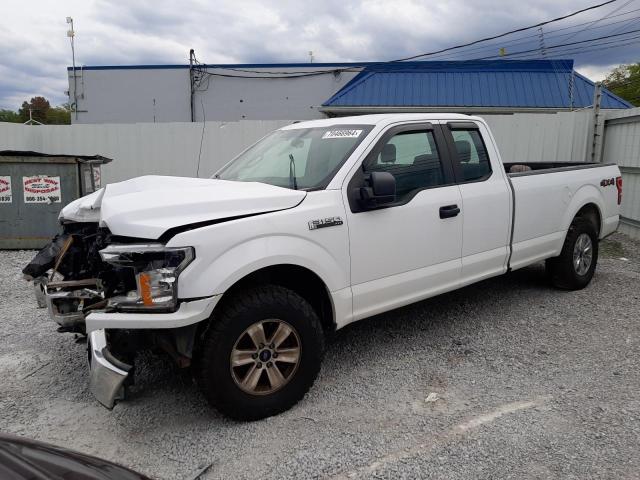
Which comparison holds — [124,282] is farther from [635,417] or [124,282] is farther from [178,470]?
[635,417]

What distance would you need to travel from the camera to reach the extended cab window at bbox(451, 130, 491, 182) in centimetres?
456

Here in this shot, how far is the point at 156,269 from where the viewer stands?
2.89 meters

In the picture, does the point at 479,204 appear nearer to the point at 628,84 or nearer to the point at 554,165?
the point at 554,165

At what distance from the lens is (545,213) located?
525cm

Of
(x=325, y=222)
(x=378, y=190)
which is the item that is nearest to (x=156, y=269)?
(x=325, y=222)

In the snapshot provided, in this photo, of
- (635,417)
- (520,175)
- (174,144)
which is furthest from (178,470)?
(174,144)

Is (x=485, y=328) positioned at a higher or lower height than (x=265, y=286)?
lower

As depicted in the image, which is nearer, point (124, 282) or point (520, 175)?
point (124, 282)

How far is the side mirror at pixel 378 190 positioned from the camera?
350 centimetres

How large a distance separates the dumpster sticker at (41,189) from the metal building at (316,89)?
1058 cm

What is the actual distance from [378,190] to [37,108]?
72.6 m

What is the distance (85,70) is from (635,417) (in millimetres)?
25171

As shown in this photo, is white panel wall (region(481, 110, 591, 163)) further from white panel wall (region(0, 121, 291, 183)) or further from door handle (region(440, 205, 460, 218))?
door handle (region(440, 205, 460, 218))

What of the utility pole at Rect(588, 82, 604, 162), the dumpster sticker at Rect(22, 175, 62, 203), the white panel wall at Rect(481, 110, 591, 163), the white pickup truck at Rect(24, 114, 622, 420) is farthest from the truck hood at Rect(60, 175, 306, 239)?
the utility pole at Rect(588, 82, 604, 162)
